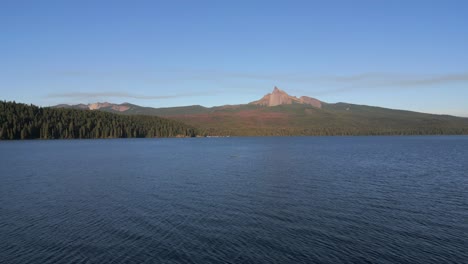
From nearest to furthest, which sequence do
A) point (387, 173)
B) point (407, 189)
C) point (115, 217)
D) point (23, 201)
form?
point (115, 217) → point (23, 201) → point (407, 189) → point (387, 173)

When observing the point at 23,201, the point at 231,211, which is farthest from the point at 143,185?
the point at 231,211

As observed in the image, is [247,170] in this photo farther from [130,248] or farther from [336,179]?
[130,248]

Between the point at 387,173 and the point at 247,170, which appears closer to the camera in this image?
the point at 387,173

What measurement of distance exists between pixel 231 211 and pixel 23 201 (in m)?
29.0

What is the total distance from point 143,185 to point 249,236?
33307mm

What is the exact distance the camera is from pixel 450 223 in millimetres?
37000

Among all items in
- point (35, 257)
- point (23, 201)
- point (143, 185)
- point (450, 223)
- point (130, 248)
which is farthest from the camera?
point (143, 185)

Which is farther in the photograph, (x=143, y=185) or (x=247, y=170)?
(x=247, y=170)

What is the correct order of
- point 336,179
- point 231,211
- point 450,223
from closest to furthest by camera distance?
1. point 450,223
2. point 231,211
3. point 336,179

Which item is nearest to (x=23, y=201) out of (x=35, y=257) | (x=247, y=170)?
(x=35, y=257)

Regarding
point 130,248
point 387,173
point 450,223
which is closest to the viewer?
point 130,248

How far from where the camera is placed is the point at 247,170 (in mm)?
82812

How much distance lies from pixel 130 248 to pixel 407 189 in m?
45.6

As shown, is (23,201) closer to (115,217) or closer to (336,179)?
(115,217)
